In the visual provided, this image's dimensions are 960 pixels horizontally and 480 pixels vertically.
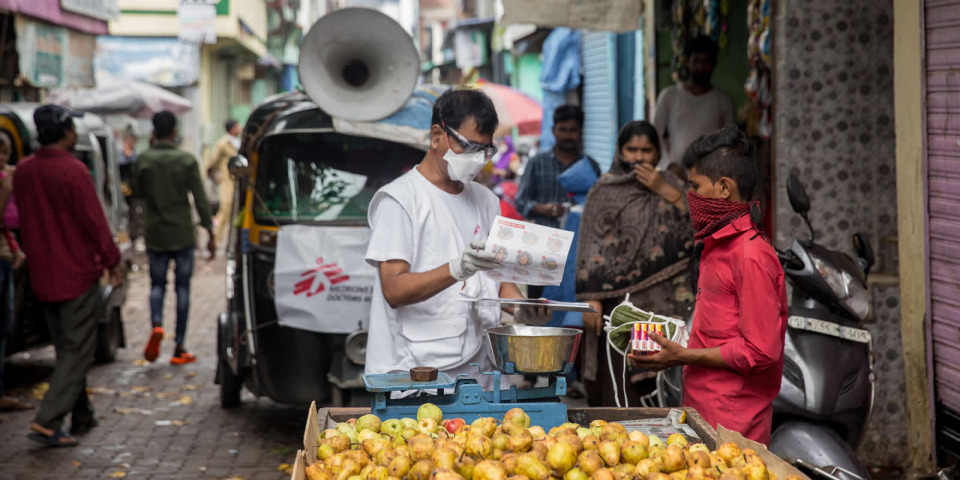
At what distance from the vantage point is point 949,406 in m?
4.31

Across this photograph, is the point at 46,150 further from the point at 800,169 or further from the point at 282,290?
the point at 800,169

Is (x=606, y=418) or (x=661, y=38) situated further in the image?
(x=661, y=38)

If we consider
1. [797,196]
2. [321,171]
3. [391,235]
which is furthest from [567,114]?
[391,235]

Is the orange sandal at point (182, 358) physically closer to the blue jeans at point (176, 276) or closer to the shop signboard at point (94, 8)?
the blue jeans at point (176, 276)

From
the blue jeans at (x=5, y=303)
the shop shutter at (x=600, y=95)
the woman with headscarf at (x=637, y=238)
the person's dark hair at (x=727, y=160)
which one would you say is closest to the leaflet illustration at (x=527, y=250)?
the person's dark hair at (x=727, y=160)

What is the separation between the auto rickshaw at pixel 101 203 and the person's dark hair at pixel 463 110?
5.02 m

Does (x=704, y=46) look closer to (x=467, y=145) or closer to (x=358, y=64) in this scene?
(x=358, y=64)

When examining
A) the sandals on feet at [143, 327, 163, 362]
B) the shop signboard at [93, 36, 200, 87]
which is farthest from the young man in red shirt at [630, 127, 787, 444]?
the shop signboard at [93, 36, 200, 87]

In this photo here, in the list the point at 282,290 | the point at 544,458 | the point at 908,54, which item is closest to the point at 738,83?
the point at 908,54

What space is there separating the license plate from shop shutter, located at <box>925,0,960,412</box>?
2.31 feet

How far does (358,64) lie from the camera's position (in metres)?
5.73

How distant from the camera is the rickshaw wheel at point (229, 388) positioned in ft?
23.6

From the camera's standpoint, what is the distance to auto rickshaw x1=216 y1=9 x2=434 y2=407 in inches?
221

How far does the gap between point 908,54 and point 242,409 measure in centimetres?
520
